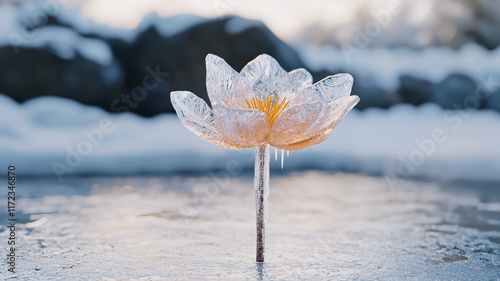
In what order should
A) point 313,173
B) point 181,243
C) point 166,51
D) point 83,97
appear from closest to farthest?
point 181,243 → point 313,173 → point 83,97 → point 166,51

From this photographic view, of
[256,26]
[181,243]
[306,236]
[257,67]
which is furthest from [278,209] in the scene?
[256,26]

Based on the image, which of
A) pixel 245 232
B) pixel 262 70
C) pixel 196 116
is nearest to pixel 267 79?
pixel 262 70

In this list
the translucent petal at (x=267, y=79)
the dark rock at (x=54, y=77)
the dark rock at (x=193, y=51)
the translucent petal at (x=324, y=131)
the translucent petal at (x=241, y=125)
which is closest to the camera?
the translucent petal at (x=241, y=125)

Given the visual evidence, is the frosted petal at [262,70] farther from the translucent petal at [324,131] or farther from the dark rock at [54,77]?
the dark rock at [54,77]

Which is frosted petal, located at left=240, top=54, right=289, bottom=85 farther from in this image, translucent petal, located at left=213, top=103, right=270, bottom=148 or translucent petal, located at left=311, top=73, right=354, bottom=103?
translucent petal, located at left=213, top=103, right=270, bottom=148

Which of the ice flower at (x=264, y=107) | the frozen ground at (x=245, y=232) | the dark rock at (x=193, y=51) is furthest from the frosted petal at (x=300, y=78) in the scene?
the dark rock at (x=193, y=51)

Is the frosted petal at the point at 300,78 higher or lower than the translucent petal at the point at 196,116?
higher

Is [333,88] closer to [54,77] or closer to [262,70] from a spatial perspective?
[262,70]

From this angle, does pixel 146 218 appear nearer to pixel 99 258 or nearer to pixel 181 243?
pixel 181 243
